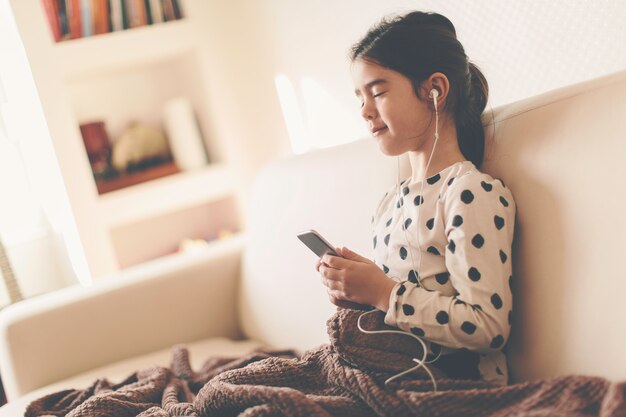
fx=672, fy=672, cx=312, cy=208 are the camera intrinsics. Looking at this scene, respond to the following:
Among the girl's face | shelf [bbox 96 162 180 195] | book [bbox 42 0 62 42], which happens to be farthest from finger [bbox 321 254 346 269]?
book [bbox 42 0 62 42]

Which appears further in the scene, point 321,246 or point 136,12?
point 136,12

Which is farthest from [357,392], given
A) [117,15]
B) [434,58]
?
[117,15]

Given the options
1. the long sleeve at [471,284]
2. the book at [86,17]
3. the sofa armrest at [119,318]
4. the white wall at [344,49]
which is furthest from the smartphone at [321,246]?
the book at [86,17]

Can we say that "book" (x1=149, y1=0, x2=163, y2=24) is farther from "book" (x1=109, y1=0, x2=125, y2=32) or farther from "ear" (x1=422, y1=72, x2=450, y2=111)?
"ear" (x1=422, y1=72, x2=450, y2=111)

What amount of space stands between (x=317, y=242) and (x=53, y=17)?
5.44 feet

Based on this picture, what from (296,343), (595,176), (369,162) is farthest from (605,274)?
(296,343)

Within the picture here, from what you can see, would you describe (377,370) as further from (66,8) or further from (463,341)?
(66,8)

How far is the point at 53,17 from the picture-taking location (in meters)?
2.33

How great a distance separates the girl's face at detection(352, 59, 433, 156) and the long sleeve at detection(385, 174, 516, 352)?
0.14m

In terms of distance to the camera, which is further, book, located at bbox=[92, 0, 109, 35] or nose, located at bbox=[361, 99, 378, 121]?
book, located at bbox=[92, 0, 109, 35]

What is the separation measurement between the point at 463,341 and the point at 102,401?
0.64m

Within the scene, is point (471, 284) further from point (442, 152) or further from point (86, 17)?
point (86, 17)

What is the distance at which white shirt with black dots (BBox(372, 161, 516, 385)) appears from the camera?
3.29 feet

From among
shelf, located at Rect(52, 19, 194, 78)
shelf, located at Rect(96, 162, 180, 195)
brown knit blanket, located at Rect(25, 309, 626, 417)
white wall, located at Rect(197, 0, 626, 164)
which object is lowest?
brown knit blanket, located at Rect(25, 309, 626, 417)
